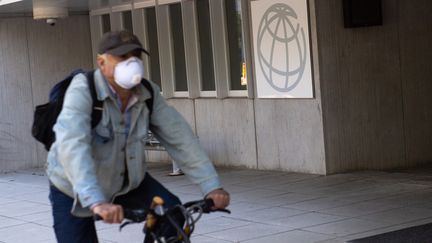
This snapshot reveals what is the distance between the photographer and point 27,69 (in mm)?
15742

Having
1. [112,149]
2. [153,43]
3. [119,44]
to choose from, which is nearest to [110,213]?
[112,149]

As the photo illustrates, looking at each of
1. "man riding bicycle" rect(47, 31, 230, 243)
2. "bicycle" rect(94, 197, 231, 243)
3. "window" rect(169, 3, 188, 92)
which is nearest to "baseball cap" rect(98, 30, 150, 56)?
"man riding bicycle" rect(47, 31, 230, 243)

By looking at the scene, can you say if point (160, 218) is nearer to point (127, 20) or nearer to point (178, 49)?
point (178, 49)

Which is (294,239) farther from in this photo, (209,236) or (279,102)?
(279,102)

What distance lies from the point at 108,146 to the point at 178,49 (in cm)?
1034

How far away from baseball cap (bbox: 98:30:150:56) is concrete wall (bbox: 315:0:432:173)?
7257 millimetres

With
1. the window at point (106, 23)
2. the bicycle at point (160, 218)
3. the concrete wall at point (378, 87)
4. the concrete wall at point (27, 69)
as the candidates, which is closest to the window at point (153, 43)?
the window at point (106, 23)

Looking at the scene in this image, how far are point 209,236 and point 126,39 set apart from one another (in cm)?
425

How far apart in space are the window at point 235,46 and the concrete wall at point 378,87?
193 centimetres

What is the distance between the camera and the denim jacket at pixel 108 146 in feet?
13.4

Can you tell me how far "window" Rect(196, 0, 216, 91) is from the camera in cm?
1381

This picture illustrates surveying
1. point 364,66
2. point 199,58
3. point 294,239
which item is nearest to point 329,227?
point 294,239

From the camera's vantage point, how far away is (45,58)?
15.9 m

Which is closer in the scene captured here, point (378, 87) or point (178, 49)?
point (378, 87)
